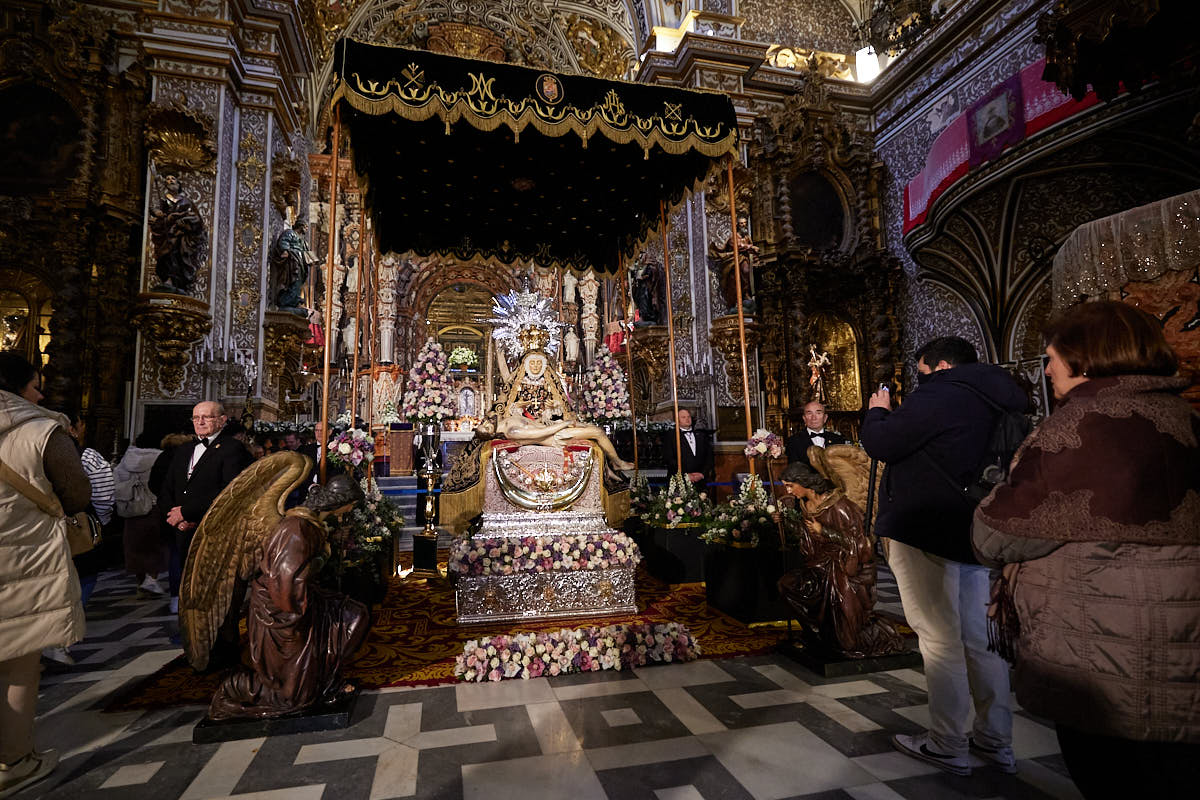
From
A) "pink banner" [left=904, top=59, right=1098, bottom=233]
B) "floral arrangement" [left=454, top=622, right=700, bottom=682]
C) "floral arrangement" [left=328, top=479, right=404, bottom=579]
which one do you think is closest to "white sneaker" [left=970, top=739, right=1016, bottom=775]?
"floral arrangement" [left=454, top=622, right=700, bottom=682]

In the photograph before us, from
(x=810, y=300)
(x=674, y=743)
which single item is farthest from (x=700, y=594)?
(x=810, y=300)

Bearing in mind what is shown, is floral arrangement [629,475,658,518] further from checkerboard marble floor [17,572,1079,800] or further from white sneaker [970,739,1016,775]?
white sneaker [970,739,1016,775]

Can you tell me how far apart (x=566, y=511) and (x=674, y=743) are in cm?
267

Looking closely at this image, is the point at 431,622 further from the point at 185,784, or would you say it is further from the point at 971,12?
the point at 971,12

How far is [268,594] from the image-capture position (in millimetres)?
2758

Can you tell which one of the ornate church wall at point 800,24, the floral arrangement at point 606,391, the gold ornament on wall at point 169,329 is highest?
the ornate church wall at point 800,24

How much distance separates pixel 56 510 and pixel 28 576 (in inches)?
11.2

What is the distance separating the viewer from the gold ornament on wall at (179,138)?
30.8ft

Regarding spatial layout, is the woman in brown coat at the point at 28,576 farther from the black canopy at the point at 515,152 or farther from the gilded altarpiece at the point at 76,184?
the gilded altarpiece at the point at 76,184

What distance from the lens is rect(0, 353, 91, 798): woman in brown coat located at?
2.23 meters

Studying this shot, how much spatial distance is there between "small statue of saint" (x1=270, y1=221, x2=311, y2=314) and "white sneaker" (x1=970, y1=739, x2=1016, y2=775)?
39.6 ft

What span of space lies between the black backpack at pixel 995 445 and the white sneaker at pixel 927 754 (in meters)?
1.09

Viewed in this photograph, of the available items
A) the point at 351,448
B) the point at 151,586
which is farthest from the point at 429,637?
the point at 151,586

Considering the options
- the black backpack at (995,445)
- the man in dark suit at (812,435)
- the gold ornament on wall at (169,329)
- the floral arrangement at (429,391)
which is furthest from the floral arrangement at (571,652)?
the gold ornament on wall at (169,329)
